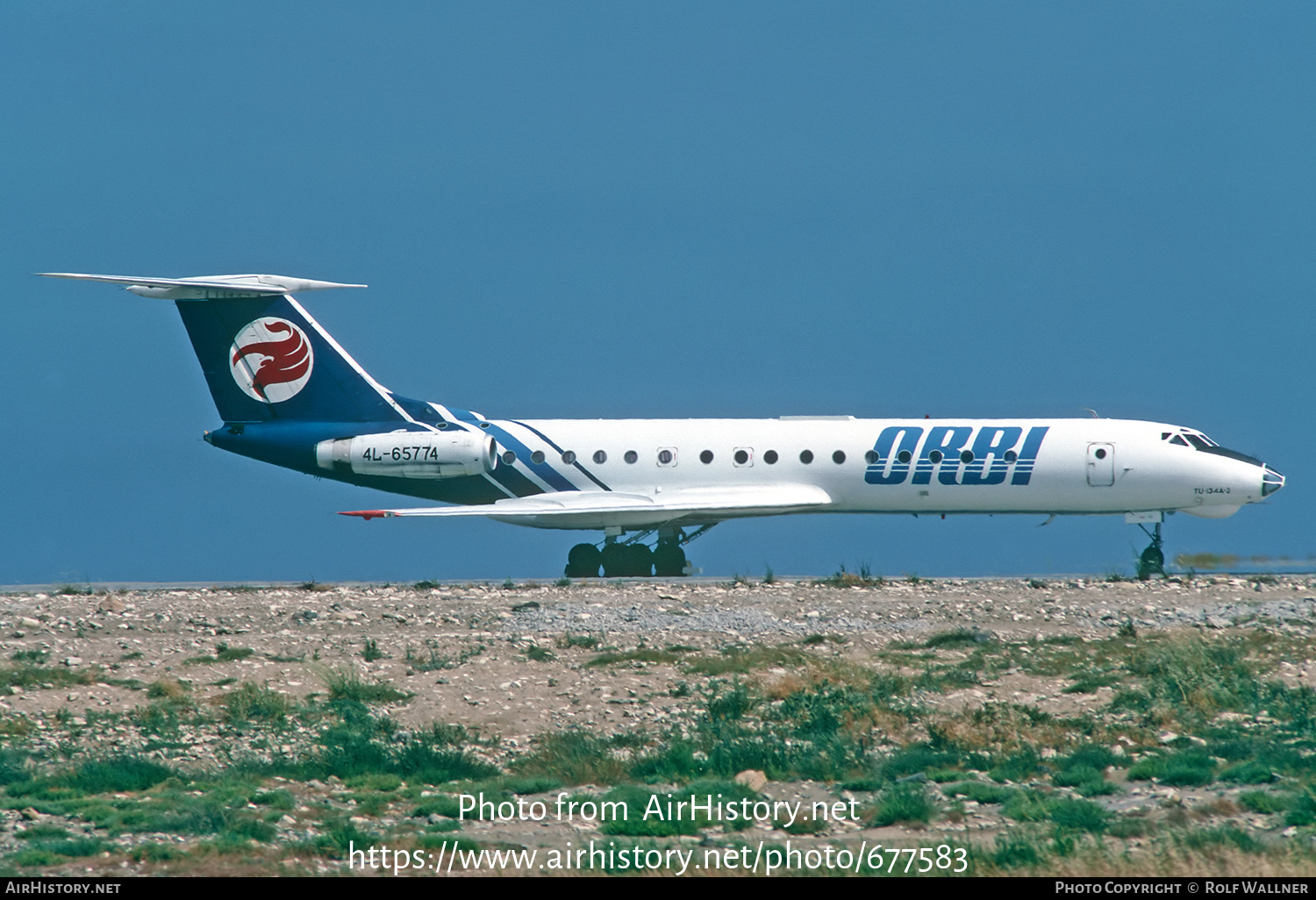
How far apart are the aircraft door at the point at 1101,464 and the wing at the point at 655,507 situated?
5.02 metres

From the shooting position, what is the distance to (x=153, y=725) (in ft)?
44.4

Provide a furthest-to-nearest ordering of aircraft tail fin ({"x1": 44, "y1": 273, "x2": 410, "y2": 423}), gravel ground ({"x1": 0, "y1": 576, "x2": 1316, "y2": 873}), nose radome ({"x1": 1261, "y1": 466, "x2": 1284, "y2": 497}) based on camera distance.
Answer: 1. aircraft tail fin ({"x1": 44, "y1": 273, "x2": 410, "y2": 423})
2. nose radome ({"x1": 1261, "y1": 466, "x2": 1284, "y2": 497})
3. gravel ground ({"x1": 0, "y1": 576, "x2": 1316, "y2": 873})

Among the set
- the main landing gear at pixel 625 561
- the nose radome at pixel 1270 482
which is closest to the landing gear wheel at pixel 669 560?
the main landing gear at pixel 625 561

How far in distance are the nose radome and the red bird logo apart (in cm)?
1914

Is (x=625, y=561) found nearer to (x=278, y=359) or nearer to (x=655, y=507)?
(x=655, y=507)

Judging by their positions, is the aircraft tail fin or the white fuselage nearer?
the white fuselage

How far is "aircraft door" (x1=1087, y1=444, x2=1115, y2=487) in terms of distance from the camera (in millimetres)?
26156

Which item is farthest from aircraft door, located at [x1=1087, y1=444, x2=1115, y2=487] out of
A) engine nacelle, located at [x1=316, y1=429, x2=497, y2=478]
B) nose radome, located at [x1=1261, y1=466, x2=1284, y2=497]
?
engine nacelle, located at [x1=316, y1=429, x2=497, y2=478]

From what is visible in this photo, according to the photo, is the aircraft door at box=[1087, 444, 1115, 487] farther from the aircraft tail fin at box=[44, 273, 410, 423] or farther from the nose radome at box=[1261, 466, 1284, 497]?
the aircraft tail fin at box=[44, 273, 410, 423]

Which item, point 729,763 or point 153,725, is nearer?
point 729,763

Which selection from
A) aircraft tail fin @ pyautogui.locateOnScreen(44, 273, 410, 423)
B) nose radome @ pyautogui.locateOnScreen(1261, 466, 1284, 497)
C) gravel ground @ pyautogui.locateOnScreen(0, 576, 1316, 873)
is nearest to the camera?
gravel ground @ pyautogui.locateOnScreen(0, 576, 1316, 873)
